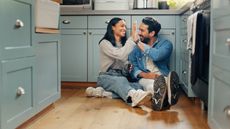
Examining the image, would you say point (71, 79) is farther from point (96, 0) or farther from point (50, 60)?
point (50, 60)

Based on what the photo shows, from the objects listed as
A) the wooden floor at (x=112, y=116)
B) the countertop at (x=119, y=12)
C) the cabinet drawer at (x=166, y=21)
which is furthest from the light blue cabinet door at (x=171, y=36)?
the wooden floor at (x=112, y=116)

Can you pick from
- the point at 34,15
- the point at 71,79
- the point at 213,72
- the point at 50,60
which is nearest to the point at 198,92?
the point at 213,72

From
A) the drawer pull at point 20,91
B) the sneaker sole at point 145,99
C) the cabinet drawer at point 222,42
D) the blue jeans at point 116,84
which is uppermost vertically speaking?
the cabinet drawer at point 222,42

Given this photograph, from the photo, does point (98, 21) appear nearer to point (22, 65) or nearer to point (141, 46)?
point (141, 46)

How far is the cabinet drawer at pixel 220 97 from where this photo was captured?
1517mm

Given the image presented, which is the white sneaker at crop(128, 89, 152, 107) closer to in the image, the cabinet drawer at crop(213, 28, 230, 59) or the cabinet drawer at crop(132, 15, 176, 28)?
the cabinet drawer at crop(213, 28, 230, 59)

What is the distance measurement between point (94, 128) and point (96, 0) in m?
1.94

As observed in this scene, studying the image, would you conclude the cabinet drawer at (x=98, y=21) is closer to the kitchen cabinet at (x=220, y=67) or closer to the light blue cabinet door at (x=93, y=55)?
the light blue cabinet door at (x=93, y=55)

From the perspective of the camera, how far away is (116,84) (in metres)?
3.02

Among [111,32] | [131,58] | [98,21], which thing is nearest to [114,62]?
[131,58]

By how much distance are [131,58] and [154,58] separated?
25 cm

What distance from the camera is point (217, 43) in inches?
67.9

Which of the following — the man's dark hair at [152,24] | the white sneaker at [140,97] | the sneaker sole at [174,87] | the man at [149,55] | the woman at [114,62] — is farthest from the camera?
Result: the man's dark hair at [152,24]

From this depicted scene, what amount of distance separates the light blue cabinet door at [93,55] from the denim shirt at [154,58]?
50cm
